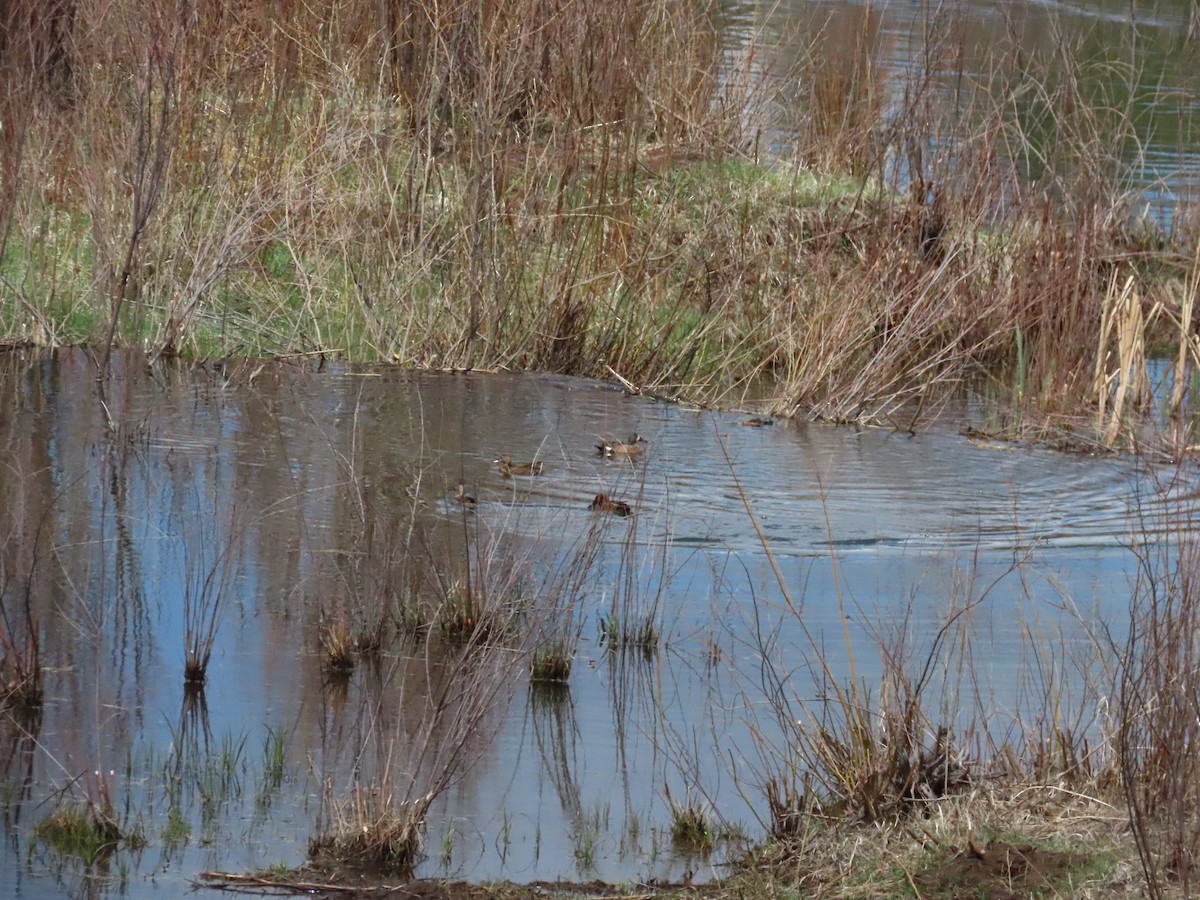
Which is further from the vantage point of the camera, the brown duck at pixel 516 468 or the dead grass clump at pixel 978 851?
the brown duck at pixel 516 468

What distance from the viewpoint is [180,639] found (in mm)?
5000

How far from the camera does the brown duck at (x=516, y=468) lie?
6965 mm

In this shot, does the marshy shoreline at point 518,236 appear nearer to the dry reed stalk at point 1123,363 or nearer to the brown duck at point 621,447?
the dry reed stalk at point 1123,363

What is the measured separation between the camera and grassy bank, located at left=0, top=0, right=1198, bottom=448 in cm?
853

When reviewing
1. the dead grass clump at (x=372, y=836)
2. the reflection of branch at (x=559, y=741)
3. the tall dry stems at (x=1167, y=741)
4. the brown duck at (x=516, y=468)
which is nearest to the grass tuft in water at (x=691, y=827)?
the reflection of branch at (x=559, y=741)

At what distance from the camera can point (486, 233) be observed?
28.8 ft

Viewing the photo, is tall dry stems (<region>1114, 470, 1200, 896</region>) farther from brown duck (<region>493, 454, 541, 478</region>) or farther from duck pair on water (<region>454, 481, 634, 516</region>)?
brown duck (<region>493, 454, 541, 478</region>)

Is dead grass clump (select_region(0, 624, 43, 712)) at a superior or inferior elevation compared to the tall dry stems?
inferior

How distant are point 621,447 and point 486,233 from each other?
6.12 feet

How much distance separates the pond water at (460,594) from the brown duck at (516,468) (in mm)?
96

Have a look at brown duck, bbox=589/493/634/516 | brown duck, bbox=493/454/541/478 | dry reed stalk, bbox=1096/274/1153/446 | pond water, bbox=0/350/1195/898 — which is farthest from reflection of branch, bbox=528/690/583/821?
dry reed stalk, bbox=1096/274/1153/446

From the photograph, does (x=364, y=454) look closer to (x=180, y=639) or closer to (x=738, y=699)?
(x=180, y=639)

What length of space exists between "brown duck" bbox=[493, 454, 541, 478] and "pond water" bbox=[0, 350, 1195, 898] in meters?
0.10

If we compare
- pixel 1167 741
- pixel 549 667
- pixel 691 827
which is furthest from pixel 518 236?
pixel 1167 741
